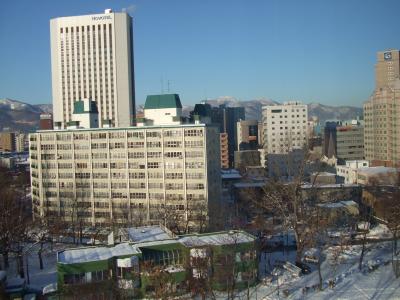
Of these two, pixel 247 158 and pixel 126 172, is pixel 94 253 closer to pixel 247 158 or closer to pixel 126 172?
pixel 126 172

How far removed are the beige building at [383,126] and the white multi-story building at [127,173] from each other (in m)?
29.8

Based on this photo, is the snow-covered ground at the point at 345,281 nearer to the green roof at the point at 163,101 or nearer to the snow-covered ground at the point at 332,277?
the snow-covered ground at the point at 332,277

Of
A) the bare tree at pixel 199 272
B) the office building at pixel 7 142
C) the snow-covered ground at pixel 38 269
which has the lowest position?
the snow-covered ground at pixel 38 269

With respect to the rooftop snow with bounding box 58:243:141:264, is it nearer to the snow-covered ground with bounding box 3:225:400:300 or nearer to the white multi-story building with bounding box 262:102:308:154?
the snow-covered ground with bounding box 3:225:400:300

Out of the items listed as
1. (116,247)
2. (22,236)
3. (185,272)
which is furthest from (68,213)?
(185,272)

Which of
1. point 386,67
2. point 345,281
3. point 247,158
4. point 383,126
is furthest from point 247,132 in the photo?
point 345,281

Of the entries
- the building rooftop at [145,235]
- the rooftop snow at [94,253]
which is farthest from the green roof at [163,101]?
the rooftop snow at [94,253]

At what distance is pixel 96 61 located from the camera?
210 feet

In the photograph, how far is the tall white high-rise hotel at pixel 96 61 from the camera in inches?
2491

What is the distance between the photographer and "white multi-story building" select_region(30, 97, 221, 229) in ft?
106

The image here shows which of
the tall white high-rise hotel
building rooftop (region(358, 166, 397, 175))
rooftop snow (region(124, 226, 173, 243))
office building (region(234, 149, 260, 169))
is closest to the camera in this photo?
rooftop snow (region(124, 226, 173, 243))

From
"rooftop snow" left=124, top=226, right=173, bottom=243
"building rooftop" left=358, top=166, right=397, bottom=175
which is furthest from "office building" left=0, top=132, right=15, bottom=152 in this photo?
"rooftop snow" left=124, top=226, right=173, bottom=243

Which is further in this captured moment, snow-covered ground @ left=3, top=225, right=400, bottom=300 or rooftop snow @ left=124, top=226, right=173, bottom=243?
rooftop snow @ left=124, top=226, right=173, bottom=243

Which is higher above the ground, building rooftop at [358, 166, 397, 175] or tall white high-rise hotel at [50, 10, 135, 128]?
tall white high-rise hotel at [50, 10, 135, 128]
